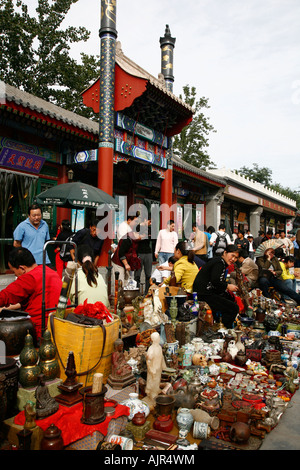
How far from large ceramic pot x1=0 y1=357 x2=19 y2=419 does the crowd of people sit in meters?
0.83

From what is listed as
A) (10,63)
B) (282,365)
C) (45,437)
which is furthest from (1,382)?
(10,63)

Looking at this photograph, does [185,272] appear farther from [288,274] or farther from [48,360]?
[288,274]

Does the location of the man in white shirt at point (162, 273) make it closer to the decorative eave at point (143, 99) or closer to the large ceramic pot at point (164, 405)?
the large ceramic pot at point (164, 405)

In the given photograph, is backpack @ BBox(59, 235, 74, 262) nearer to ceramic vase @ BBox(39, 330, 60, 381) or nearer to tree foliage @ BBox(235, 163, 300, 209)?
ceramic vase @ BBox(39, 330, 60, 381)

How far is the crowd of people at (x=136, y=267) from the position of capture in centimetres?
345

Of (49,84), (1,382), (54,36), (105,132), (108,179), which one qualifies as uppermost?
(54,36)

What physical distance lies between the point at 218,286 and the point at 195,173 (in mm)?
8828

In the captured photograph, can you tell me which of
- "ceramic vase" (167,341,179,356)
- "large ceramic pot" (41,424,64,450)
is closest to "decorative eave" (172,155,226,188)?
"ceramic vase" (167,341,179,356)

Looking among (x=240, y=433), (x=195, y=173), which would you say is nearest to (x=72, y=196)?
(x=240, y=433)

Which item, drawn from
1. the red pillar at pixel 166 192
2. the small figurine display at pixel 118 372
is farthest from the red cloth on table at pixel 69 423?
the red pillar at pixel 166 192

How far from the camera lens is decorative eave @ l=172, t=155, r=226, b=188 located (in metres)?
12.3

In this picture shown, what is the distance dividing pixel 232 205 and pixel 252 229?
3.40m

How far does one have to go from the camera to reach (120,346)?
3.02 meters

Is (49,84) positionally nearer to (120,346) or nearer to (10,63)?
(10,63)
